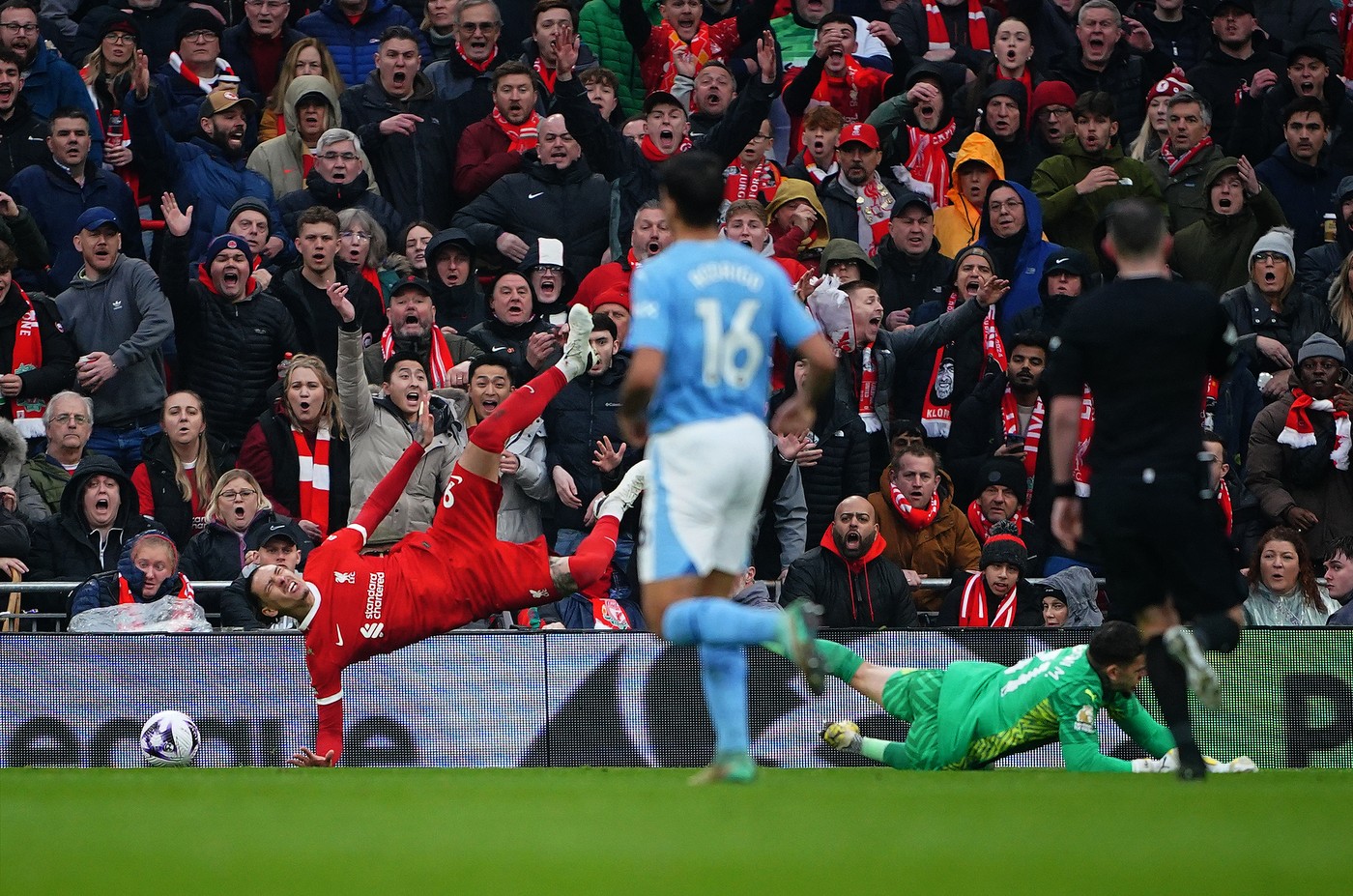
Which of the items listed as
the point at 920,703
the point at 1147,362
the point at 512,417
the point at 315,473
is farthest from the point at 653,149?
the point at 1147,362

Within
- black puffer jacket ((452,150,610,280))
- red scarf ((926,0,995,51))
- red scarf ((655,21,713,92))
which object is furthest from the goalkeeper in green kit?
red scarf ((926,0,995,51))

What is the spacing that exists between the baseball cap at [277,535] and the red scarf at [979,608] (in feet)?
13.4

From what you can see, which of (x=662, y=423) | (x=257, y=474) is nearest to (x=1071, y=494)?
(x=662, y=423)

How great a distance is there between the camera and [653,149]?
14195mm

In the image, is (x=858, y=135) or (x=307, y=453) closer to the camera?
(x=307, y=453)

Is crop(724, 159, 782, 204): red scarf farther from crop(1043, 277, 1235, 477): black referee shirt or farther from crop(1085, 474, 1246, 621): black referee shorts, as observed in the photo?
crop(1085, 474, 1246, 621): black referee shorts

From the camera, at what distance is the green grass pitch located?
5.32 meters

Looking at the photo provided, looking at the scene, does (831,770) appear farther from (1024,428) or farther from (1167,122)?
(1167,122)

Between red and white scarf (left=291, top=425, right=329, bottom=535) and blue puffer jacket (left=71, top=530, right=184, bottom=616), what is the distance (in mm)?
1253

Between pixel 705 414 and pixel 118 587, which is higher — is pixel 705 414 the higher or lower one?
the higher one

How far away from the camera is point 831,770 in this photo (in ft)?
31.4

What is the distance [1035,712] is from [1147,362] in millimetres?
2624

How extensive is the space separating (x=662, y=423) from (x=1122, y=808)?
214 centimetres

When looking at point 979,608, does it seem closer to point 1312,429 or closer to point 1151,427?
point 1312,429
